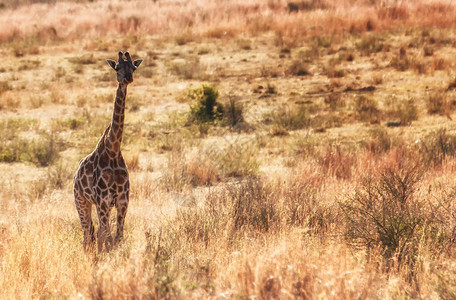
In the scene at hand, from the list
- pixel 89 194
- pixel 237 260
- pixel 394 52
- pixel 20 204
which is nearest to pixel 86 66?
pixel 394 52

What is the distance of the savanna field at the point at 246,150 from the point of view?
195 inches

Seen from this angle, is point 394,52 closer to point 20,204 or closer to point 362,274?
point 20,204

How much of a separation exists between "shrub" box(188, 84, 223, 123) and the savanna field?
0.05 m

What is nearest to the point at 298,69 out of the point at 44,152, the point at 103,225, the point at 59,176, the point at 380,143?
the point at 380,143

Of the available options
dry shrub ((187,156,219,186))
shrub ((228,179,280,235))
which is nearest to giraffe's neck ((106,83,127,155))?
shrub ((228,179,280,235))

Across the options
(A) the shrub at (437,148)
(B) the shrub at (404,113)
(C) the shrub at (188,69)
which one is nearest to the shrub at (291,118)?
(B) the shrub at (404,113)

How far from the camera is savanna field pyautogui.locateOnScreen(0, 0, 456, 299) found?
495 cm

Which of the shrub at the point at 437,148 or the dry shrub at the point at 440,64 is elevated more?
the dry shrub at the point at 440,64

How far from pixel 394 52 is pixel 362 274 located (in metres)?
15.6

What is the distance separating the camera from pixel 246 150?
11.5 metres

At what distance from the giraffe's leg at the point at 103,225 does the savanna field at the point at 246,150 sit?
0.17 meters

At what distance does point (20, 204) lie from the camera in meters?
8.53

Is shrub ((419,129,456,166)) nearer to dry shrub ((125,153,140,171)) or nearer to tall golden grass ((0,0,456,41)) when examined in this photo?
dry shrub ((125,153,140,171))

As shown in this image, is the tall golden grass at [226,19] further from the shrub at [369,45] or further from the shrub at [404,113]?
the shrub at [404,113]
